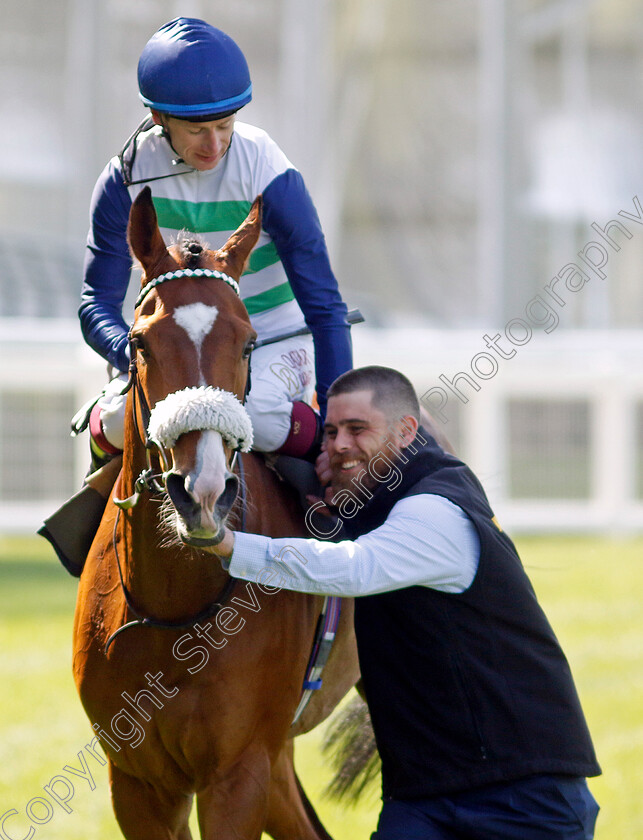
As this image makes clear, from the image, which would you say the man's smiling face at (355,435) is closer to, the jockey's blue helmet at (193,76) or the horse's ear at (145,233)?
the horse's ear at (145,233)

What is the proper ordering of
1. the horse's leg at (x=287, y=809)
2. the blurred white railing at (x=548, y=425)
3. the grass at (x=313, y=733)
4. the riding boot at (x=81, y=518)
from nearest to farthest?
1. the riding boot at (x=81, y=518)
2. the horse's leg at (x=287, y=809)
3. the grass at (x=313, y=733)
4. the blurred white railing at (x=548, y=425)

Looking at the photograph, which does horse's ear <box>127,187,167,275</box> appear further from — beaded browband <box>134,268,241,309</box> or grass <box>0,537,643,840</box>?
grass <box>0,537,643,840</box>

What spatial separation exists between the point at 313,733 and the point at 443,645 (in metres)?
4.00

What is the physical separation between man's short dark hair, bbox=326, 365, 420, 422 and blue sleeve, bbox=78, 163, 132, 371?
2.08 feet

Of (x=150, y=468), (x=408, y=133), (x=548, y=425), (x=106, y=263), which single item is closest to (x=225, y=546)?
(x=150, y=468)

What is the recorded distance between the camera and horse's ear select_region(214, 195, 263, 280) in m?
2.60

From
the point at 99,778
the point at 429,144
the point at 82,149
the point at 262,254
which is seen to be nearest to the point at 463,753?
the point at 262,254

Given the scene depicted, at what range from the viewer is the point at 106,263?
10.1 feet

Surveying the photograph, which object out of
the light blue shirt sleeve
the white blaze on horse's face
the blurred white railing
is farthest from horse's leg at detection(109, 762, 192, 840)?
the blurred white railing

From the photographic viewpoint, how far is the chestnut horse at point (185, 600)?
2.30 meters

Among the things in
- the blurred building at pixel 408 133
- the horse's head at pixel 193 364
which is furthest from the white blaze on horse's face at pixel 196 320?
the blurred building at pixel 408 133

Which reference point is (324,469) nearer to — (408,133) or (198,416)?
(198,416)

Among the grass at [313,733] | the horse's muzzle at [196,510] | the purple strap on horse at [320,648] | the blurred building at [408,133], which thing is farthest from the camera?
the blurred building at [408,133]

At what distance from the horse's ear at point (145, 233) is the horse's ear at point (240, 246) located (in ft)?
0.48
